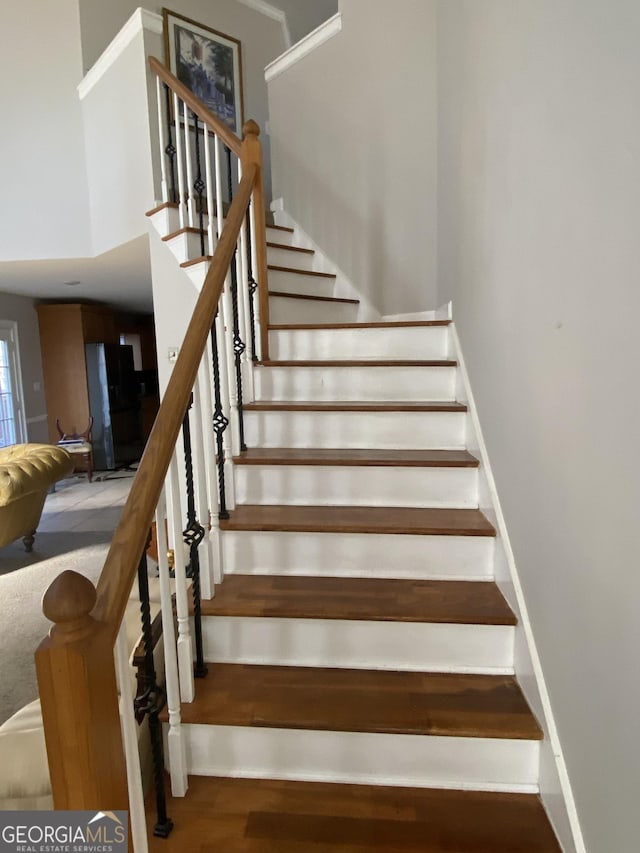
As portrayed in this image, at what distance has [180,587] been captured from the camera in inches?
54.8

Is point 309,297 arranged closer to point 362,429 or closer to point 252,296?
point 252,296

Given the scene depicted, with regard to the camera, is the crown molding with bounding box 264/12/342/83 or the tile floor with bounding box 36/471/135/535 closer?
the crown molding with bounding box 264/12/342/83

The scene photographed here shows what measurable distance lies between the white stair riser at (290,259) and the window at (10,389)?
4.17 metres

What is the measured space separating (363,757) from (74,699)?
37.3 inches

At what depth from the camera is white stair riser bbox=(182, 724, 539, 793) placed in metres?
1.36

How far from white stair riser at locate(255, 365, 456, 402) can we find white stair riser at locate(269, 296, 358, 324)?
0.61m

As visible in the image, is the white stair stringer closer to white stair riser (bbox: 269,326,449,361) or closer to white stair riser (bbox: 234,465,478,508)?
white stair riser (bbox: 269,326,449,361)

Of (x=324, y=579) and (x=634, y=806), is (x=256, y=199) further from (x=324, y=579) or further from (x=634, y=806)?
(x=634, y=806)

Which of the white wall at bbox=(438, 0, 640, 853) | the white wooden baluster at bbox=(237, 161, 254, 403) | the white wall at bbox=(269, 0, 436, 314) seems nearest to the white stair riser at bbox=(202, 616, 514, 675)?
the white wall at bbox=(438, 0, 640, 853)

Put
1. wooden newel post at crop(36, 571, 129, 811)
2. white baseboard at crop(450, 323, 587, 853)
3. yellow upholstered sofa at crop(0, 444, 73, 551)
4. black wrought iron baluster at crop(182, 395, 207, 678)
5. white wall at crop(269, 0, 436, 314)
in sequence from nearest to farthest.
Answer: wooden newel post at crop(36, 571, 129, 811) < white baseboard at crop(450, 323, 587, 853) < black wrought iron baluster at crop(182, 395, 207, 678) < white wall at crop(269, 0, 436, 314) < yellow upholstered sofa at crop(0, 444, 73, 551)

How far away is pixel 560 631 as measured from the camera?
4.12 ft

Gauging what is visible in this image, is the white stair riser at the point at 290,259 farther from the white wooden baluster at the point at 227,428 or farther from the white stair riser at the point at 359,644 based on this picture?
the white stair riser at the point at 359,644

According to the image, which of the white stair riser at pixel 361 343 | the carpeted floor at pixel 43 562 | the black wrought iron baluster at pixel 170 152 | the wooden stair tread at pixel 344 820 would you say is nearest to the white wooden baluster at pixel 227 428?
the white stair riser at pixel 361 343

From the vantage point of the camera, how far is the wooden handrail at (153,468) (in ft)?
2.97
